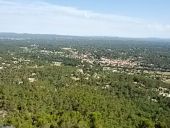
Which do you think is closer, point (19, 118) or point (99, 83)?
point (19, 118)

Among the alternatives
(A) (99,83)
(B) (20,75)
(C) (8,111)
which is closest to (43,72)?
(B) (20,75)

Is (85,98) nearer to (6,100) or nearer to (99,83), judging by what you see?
(6,100)

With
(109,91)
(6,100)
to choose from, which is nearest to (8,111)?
(6,100)

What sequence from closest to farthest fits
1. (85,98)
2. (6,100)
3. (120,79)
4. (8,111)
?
1. (8,111)
2. (6,100)
3. (85,98)
4. (120,79)

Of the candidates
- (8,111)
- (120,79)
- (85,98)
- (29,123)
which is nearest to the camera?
(29,123)

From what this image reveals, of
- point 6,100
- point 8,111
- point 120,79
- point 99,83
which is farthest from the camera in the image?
point 120,79

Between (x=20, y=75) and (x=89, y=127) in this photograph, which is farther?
(x=20, y=75)

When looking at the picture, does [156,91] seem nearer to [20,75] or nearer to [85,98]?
[85,98]

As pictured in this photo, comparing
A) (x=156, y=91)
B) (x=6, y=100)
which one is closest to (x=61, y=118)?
(x=6, y=100)

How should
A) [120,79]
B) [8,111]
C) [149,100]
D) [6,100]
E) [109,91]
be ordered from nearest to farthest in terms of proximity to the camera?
[8,111] → [6,100] → [149,100] → [109,91] → [120,79]
